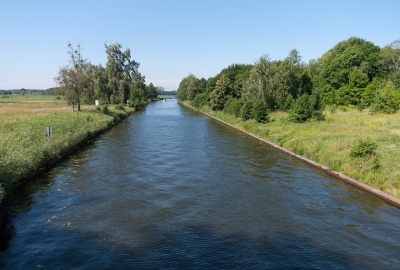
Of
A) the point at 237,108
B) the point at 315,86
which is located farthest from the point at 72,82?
the point at 315,86

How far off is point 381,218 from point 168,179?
409 inches

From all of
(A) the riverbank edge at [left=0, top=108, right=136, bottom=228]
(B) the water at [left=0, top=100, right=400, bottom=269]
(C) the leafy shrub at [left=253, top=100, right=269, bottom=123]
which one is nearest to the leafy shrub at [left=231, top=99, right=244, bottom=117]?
(C) the leafy shrub at [left=253, top=100, right=269, bottom=123]

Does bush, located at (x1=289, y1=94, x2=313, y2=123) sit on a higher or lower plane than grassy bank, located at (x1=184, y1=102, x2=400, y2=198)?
higher

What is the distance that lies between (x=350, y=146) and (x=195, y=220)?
42.1 feet

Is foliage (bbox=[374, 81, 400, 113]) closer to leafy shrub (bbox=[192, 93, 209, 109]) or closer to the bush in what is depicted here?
the bush

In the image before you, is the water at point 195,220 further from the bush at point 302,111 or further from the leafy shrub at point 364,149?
the bush at point 302,111

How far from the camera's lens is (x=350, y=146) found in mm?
19250

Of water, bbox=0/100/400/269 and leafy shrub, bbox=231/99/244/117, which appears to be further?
leafy shrub, bbox=231/99/244/117

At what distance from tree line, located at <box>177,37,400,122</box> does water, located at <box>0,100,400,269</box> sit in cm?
2035

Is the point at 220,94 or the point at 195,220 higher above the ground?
the point at 220,94

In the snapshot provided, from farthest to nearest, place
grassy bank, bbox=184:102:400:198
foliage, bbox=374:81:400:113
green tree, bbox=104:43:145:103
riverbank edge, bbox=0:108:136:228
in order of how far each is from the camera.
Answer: green tree, bbox=104:43:145:103
foliage, bbox=374:81:400:113
grassy bank, bbox=184:102:400:198
riverbank edge, bbox=0:108:136:228

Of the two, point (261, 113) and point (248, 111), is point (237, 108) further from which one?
point (261, 113)

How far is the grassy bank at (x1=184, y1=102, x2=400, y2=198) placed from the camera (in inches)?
610

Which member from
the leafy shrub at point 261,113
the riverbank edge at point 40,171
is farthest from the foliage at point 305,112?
the riverbank edge at point 40,171
